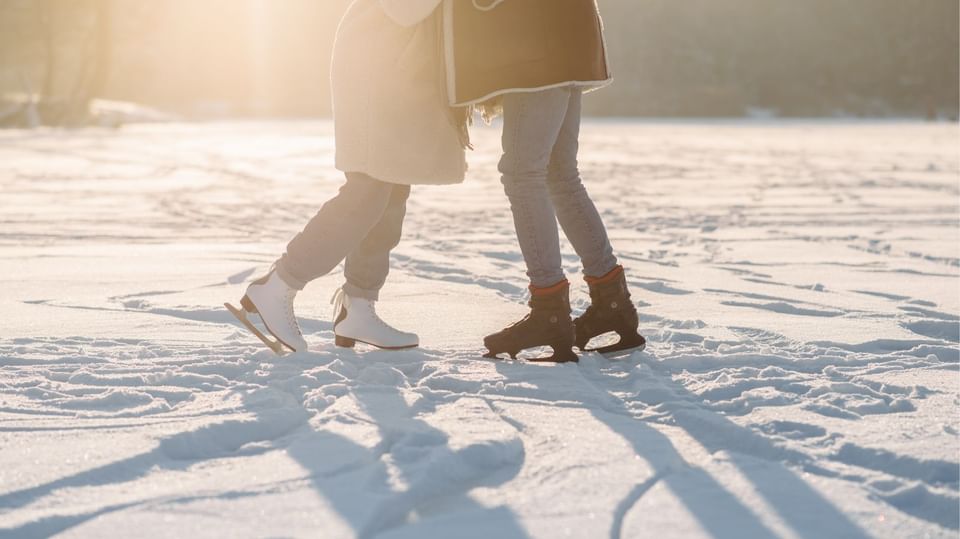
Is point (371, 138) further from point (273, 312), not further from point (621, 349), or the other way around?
point (621, 349)

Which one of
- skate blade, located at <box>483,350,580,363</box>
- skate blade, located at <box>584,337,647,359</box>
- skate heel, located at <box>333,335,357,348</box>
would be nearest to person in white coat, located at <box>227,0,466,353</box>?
skate heel, located at <box>333,335,357,348</box>

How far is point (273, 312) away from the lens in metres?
2.54

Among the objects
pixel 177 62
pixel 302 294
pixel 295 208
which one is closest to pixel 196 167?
pixel 295 208

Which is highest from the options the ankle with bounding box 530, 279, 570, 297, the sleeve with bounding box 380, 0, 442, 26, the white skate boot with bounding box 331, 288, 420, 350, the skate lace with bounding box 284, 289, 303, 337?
the sleeve with bounding box 380, 0, 442, 26

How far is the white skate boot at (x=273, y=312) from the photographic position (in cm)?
253

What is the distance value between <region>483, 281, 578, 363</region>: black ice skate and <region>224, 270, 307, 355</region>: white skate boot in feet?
1.68

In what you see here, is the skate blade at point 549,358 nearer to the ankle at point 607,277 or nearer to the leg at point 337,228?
the ankle at point 607,277

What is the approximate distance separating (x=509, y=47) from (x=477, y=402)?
0.80 meters

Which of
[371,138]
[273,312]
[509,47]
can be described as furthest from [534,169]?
[273,312]

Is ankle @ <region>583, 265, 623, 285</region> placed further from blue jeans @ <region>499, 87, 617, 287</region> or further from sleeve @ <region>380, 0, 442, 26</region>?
sleeve @ <region>380, 0, 442, 26</region>

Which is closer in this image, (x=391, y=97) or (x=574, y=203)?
(x=391, y=97)

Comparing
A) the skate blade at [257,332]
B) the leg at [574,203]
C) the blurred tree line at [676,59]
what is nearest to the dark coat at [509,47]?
the leg at [574,203]

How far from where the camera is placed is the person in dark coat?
7.75 feet

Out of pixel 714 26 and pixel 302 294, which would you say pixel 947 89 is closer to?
pixel 714 26
